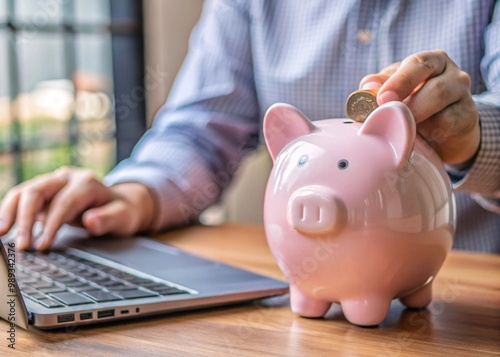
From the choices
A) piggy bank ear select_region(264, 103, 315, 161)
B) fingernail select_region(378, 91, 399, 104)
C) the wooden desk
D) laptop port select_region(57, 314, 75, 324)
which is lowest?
the wooden desk

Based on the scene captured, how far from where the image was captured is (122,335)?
1.97 ft

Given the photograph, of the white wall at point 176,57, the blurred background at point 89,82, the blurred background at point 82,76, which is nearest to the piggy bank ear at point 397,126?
the blurred background at point 89,82

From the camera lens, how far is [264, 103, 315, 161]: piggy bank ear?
0.62m

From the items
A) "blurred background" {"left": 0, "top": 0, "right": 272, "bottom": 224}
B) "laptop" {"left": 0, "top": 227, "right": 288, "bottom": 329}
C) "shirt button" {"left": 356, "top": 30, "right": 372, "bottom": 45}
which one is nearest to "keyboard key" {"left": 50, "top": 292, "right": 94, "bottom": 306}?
"laptop" {"left": 0, "top": 227, "right": 288, "bottom": 329}

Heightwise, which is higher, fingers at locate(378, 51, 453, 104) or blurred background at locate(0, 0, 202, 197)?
fingers at locate(378, 51, 453, 104)

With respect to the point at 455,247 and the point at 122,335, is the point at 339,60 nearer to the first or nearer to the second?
the point at 455,247

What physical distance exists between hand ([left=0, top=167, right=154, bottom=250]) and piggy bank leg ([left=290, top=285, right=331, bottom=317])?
0.39m

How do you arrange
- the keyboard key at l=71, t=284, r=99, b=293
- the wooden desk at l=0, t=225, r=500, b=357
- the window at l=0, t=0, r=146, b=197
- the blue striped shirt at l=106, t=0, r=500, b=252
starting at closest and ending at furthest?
the wooden desk at l=0, t=225, r=500, b=357, the keyboard key at l=71, t=284, r=99, b=293, the blue striped shirt at l=106, t=0, r=500, b=252, the window at l=0, t=0, r=146, b=197

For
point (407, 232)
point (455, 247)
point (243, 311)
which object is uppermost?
point (407, 232)

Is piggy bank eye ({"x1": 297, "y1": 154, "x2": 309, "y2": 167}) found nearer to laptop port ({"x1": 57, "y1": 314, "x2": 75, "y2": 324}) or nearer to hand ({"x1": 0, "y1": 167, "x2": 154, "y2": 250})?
laptop port ({"x1": 57, "y1": 314, "x2": 75, "y2": 324})

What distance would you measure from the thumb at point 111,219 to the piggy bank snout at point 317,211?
46 centimetres

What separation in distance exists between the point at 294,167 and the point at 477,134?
0.23 m

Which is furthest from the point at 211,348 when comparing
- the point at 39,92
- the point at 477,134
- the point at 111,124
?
the point at 111,124

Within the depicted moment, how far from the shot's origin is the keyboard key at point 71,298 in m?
0.62
